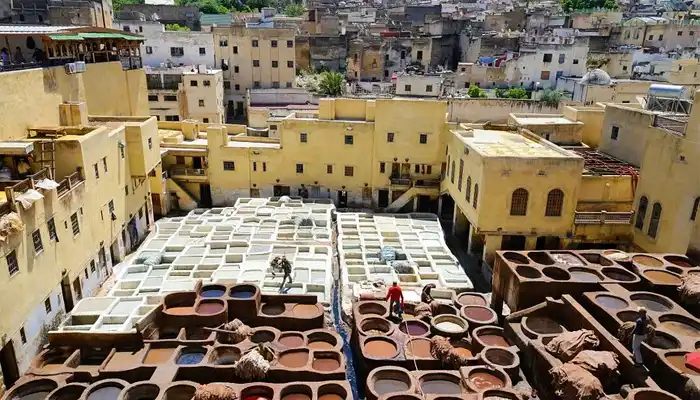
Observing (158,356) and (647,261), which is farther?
(647,261)

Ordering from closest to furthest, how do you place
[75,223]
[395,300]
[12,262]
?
[12,262], [395,300], [75,223]

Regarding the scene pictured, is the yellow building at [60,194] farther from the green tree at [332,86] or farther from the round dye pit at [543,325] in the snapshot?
the green tree at [332,86]

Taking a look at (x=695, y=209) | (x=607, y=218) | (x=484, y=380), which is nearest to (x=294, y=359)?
(x=484, y=380)

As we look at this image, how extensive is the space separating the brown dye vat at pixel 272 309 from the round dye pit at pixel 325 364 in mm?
3611

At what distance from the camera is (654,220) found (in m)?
23.0

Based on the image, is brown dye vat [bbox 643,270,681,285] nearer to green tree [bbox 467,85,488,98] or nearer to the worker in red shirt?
the worker in red shirt

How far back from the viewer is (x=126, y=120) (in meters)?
28.7

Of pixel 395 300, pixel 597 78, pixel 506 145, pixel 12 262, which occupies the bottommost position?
pixel 395 300

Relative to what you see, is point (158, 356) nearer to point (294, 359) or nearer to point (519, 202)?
point (294, 359)

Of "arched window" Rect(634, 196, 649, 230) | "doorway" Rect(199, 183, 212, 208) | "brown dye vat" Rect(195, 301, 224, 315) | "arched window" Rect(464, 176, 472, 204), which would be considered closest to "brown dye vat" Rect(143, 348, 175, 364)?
"brown dye vat" Rect(195, 301, 224, 315)

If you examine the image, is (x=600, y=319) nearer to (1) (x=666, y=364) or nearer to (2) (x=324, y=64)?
(1) (x=666, y=364)

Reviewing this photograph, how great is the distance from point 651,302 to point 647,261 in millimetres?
3040

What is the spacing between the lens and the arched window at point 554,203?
81.6 ft

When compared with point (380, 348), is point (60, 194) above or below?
above
